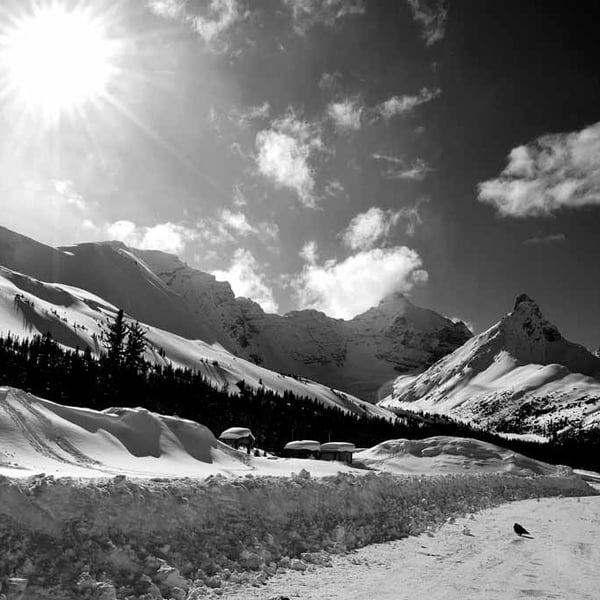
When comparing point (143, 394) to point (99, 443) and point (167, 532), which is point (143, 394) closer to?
point (99, 443)

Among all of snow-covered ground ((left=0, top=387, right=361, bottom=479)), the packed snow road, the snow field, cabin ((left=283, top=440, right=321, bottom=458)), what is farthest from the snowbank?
the snow field

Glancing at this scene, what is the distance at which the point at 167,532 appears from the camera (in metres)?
10.4

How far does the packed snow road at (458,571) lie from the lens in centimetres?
978

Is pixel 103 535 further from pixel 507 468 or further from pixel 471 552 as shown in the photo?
pixel 507 468

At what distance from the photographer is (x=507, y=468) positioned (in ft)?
189

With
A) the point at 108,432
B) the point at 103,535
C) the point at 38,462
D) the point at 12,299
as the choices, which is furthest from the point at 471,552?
the point at 12,299

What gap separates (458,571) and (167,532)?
672 centimetres

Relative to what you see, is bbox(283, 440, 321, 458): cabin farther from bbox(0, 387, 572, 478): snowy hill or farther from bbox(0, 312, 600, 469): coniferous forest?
bbox(0, 387, 572, 478): snowy hill

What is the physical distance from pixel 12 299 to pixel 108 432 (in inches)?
7451

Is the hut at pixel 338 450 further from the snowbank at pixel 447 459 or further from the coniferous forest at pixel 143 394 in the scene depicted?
the coniferous forest at pixel 143 394

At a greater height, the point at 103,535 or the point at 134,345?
the point at 134,345

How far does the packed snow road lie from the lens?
9.78 meters

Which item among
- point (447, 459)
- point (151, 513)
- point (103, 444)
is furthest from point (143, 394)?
point (151, 513)

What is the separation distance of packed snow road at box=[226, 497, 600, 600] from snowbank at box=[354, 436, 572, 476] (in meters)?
38.3
